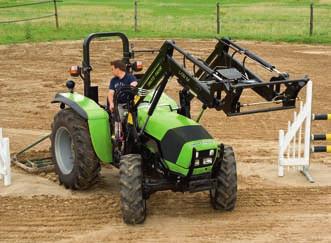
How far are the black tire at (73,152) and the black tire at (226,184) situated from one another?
162 centimetres

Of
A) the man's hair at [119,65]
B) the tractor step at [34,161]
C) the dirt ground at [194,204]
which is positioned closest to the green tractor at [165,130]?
the dirt ground at [194,204]

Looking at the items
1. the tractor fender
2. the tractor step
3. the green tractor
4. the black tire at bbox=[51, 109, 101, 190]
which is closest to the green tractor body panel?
the green tractor

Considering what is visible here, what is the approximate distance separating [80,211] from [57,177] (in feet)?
4.47

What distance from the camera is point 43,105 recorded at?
47.2 ft

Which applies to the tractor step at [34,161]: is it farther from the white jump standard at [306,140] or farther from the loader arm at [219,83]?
the white jump standard at [306,140]

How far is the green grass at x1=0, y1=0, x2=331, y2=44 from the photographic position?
26188mm

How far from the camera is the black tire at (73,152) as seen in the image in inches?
338

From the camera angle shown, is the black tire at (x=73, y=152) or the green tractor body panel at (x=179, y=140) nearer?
the green tractor body panel at (x=179, y=140)

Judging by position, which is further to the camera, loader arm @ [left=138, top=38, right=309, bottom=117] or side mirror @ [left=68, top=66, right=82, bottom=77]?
side mirror @ [left=68, top=66, right=82, bottom=77]

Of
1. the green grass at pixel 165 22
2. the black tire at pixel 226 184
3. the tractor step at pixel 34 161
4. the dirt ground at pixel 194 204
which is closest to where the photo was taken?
the dirt ground at pixel 194 204

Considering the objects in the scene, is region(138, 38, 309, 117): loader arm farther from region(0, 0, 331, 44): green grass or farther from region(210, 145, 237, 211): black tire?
region(0, 0, 331, 44): green grass

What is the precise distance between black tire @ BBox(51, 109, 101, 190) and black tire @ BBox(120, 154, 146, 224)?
98 centimetres

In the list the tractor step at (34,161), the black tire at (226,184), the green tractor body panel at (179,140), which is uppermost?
the green tractor body panel at (179,140)

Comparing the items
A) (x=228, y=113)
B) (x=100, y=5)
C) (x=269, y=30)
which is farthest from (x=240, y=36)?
(x=100, y=5)
